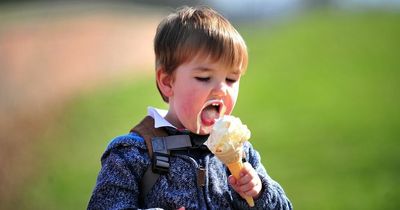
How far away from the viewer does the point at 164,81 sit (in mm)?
3895

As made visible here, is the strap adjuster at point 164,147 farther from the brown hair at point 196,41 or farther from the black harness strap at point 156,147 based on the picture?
the brown hair at point 196,41

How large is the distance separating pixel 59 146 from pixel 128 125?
1.51m

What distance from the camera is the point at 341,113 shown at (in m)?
15.3

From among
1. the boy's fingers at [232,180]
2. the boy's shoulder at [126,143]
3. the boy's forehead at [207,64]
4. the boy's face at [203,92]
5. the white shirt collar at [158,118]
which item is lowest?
the boy's fingers at [232,180]

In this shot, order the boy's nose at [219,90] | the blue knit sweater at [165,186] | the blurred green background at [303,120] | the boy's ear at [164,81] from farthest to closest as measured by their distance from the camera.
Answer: the blurred green background at [303,120]
the boy's ear at [164,81]
the boy's nose at [219,90]
the blue knit sweater at [165,186]

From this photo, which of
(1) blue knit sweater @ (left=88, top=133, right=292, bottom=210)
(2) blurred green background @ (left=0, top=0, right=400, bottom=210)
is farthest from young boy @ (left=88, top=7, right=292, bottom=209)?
(2) blurred green background @ (left=0, top=0, right=400, bottom=210)

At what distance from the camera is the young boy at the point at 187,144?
3.62m

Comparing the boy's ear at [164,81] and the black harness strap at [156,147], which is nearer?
the black harness strap at [156,147]

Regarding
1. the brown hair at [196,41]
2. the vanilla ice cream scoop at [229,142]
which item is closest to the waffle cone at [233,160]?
the vanilla ice cream scoop at [229,142]

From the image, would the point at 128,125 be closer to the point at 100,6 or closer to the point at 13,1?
the point at 100,6

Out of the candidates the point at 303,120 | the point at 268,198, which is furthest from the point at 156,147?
the point at 303,120

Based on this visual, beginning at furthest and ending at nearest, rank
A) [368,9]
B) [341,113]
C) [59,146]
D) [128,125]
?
1. [368,9]
2. [341,113]
3. [128,125]
4. [59,146]

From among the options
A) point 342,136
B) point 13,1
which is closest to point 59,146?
point 342,136

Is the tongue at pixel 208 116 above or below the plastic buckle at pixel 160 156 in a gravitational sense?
above
